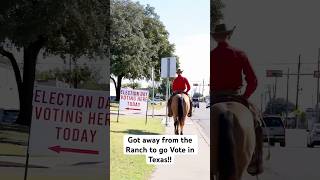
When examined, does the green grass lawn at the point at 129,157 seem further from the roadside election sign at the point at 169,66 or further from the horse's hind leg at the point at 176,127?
the roadside election sign at the point at 169,66

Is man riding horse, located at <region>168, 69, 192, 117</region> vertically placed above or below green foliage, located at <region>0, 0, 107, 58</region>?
below

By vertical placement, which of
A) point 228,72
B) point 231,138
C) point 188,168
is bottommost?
point 188,168

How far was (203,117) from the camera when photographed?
9.92 m

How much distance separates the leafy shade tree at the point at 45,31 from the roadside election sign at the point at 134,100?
96.2 inches

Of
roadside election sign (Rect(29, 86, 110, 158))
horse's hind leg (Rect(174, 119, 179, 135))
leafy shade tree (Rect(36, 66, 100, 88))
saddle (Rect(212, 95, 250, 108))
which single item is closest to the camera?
roadside election sign (Rect(29, 86, 110, 158))

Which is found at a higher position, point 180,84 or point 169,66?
point 169,66

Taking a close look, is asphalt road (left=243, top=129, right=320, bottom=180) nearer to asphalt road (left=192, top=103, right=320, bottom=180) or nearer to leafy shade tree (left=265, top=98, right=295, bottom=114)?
asphalt road (left=192, top=103, right=320, bottom=180)

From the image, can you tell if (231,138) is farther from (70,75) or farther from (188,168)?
(70,75)

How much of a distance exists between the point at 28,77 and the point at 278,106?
5.02 meters

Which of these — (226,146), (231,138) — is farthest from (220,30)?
(226,146)

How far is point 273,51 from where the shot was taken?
870cm

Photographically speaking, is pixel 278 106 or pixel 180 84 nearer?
pixel 278 106

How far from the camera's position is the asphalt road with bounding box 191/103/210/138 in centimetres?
925

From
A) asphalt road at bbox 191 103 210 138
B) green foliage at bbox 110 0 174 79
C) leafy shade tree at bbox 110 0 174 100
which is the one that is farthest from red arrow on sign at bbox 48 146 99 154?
asphalt road at bbox 191 103 210 138
